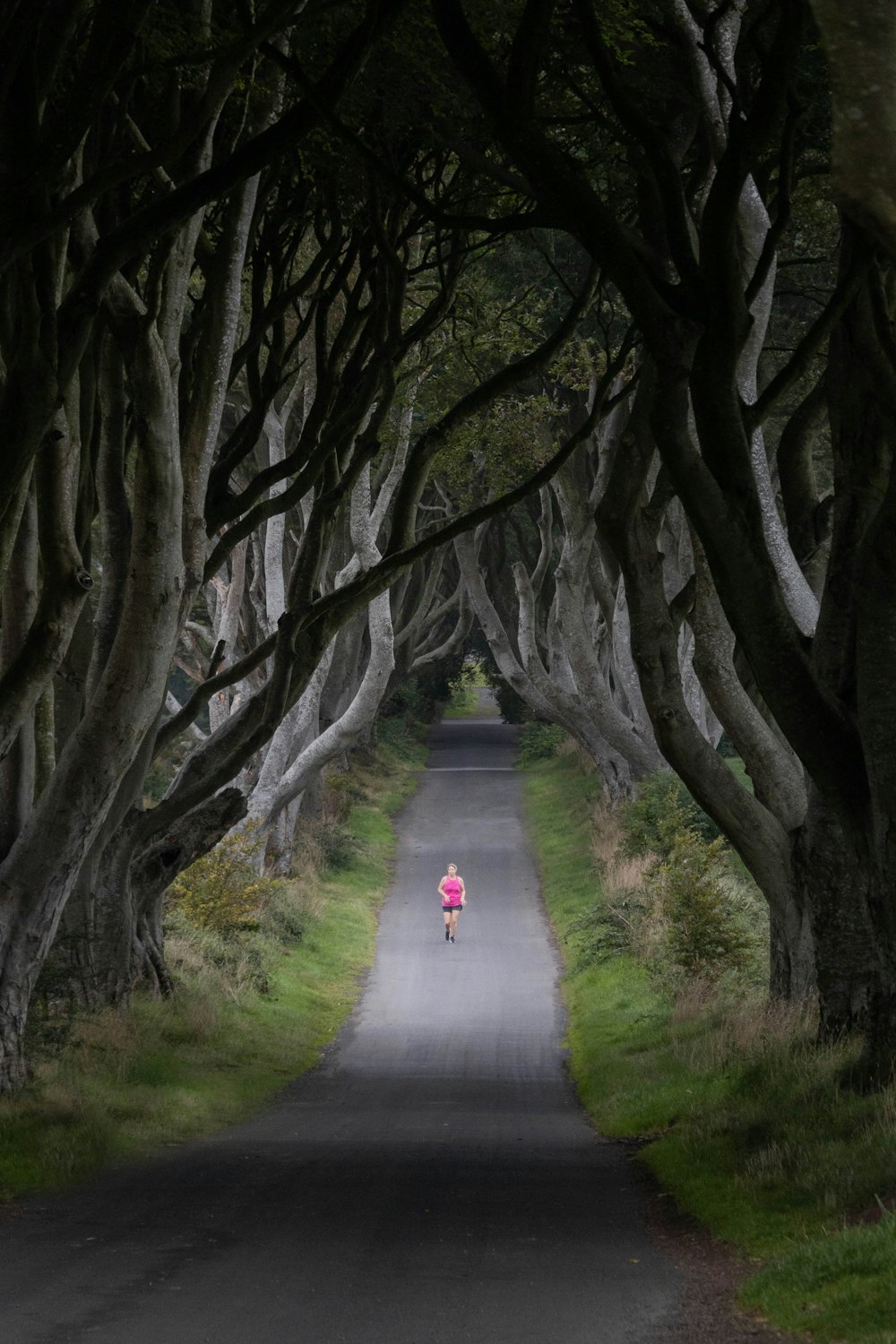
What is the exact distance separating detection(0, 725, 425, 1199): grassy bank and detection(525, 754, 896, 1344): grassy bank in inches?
128

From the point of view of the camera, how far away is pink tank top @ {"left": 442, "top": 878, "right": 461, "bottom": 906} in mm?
24234

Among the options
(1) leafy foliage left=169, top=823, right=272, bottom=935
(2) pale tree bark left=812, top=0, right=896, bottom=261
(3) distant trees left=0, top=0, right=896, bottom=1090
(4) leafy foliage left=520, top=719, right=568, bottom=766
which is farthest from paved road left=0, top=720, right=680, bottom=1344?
(4) leafy foliage left=520, top=719, right=568, bottom=766

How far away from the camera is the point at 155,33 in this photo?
1115cm

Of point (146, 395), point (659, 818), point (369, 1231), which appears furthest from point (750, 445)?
point (659, 818)

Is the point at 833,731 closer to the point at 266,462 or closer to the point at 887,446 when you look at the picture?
the point at 887,446

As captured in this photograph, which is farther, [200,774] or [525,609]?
[525,609]

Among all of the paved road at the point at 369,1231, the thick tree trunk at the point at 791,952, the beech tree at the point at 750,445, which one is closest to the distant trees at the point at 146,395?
the beech tree at the point at 750,445

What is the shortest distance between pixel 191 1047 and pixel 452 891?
1024cm

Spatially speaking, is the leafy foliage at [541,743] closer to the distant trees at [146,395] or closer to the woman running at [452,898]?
the woman running at [452,898]

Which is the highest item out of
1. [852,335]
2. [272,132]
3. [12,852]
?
[272,132]

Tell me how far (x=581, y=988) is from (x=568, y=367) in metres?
9.21

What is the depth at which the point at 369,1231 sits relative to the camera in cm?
784

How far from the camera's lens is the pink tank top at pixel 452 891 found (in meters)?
24.2

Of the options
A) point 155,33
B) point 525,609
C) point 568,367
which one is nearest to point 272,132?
point 155,33
